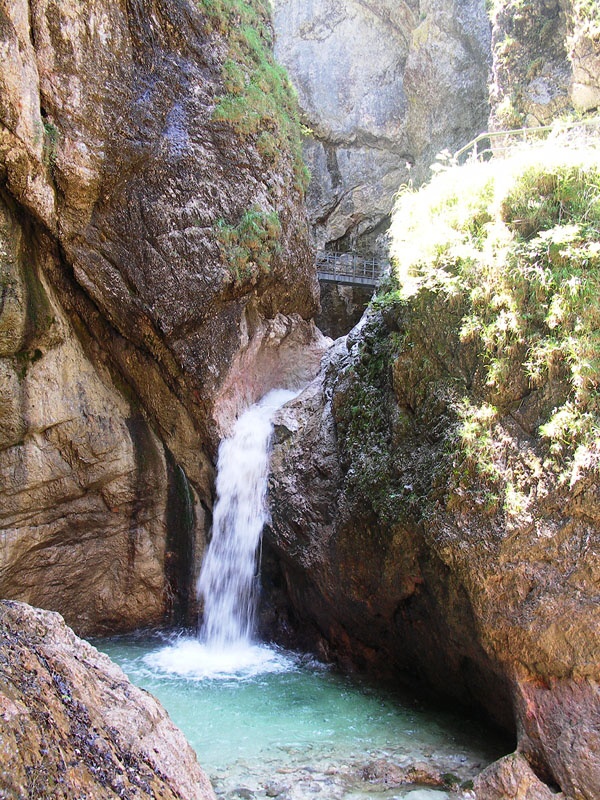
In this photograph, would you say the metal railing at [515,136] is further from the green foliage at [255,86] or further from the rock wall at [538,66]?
the green foliage at [255,86]

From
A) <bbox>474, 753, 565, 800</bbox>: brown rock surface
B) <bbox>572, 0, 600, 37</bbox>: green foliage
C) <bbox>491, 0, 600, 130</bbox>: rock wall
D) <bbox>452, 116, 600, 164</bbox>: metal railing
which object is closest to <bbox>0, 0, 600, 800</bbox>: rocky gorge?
<bbox>474, 753, 565, 800</bbox>: brown rock surface

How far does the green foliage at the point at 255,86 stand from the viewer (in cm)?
808

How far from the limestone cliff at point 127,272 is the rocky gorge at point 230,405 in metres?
0.03

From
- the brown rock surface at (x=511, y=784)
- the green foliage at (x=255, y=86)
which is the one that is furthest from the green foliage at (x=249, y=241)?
the brown rock surface at (x=511, y=784)

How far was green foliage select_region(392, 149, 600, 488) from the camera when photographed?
4.97m

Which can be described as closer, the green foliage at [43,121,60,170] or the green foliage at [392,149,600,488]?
the green foliage at [392,149,600,488]

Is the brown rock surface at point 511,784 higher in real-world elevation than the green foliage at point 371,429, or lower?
lower

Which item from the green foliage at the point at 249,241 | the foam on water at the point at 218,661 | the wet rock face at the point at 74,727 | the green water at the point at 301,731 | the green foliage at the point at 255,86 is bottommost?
the green water at the point at 301,731

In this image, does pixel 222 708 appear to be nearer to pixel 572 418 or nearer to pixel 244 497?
pixel 244 497

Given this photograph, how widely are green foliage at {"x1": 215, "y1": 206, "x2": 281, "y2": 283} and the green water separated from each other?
4907 millimetres

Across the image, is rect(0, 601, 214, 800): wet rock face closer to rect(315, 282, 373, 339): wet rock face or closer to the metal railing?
the metal railing

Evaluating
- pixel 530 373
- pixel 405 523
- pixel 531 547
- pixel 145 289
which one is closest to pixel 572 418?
pixel 530 373

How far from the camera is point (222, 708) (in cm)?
579

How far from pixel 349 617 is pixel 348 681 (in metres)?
0.65
